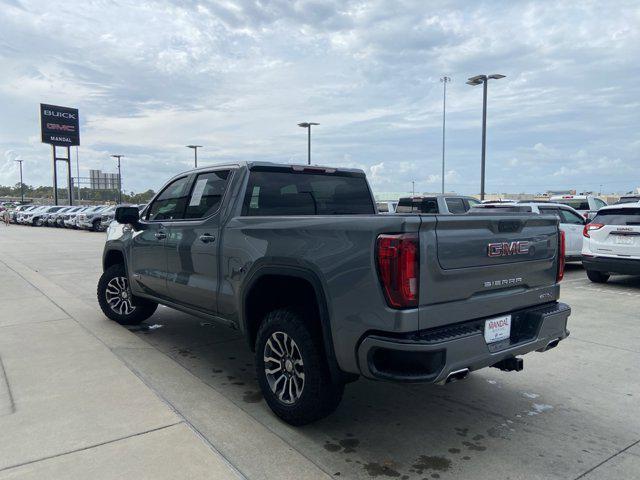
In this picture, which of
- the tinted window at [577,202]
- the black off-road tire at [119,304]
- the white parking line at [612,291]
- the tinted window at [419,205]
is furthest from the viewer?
the tinted window at [577,202]

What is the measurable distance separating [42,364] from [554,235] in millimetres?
4515

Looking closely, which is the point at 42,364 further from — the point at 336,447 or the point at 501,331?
the point at 501,331

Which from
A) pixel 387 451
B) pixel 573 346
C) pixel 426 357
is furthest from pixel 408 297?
pixel 573 346

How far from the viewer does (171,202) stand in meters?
5.32

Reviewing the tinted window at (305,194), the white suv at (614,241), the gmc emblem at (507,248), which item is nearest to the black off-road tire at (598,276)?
the white suv at (614,241)

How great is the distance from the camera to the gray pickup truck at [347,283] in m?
2.87

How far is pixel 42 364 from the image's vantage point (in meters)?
4.72

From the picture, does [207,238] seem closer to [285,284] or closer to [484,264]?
[285,284]

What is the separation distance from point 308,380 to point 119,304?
389 cm

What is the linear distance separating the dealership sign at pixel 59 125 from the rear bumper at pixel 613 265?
56667mm

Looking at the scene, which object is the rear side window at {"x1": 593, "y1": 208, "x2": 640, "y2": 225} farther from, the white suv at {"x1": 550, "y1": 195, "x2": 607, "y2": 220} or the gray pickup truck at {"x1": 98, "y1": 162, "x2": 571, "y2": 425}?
the white suv at {"x1": 550, "y1": 195, "x2": 607, "y2": 220}

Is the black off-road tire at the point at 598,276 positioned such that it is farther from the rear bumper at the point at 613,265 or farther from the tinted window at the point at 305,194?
the tinted window at the point at 305,194

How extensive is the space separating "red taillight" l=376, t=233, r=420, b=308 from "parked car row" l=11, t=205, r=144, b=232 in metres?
25.7

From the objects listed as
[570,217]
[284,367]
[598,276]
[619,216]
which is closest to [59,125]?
[570,217]
